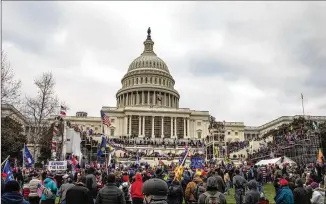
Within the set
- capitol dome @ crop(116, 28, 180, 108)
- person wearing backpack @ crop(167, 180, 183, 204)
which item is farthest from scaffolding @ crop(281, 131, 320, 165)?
capitol dome @ crop(116, 28, 180, 108)

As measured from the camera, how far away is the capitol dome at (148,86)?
111812 millimetres

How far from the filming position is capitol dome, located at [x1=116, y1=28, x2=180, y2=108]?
112 m

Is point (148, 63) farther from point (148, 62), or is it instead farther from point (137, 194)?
point (137, 194)

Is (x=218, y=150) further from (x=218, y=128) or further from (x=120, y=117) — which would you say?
(x=120, y=117)

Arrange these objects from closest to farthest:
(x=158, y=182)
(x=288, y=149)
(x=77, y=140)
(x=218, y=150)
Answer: (x=158, y=182)
(x=77, y=140)
(x=288, y=149)
(x=218, y=150)

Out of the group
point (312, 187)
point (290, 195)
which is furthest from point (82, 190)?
point (312, 187)

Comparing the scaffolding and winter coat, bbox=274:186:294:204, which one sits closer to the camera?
winter coat, bbox=274:186:294:204

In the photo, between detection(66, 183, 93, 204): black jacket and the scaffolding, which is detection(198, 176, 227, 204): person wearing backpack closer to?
detection(66, 183, 93, 204): black jacket

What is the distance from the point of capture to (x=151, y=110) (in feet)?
328

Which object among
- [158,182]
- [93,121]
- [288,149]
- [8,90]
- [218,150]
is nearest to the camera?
[158,182]

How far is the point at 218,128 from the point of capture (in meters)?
64.6

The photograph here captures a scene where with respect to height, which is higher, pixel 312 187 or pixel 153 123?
pixel 153 123

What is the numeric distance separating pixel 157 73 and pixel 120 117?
24.6 metres

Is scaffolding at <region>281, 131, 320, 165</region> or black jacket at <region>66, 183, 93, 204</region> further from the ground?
scaffolding at <region>281, 131, 320, 165</region>
